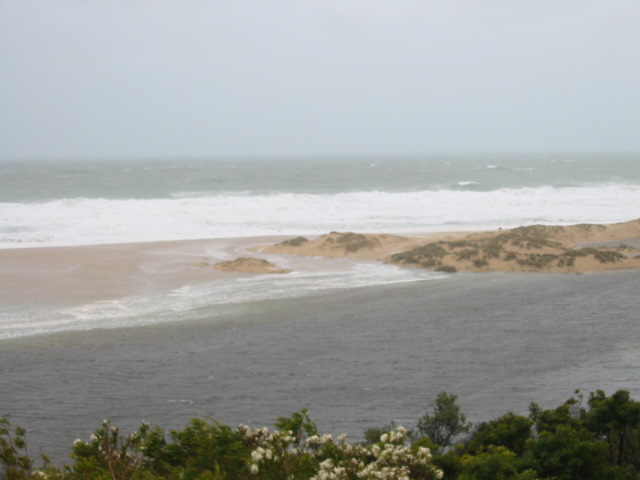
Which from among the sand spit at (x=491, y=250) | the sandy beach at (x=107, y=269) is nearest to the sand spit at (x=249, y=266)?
the sandy beach at (x=107, y=269)

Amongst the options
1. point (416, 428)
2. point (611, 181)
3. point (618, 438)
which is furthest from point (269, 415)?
point (611, 181)

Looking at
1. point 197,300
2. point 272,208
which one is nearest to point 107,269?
point 197,300

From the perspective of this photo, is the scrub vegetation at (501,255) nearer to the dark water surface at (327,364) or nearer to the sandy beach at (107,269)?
the dark water surface at (327,364)

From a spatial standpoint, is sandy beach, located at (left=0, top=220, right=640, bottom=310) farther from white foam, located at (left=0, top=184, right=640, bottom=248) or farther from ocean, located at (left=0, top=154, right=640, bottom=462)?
white foam, located at (left=0, top=184, right=640, bottom=248)

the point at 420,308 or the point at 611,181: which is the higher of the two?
the point at 611,181

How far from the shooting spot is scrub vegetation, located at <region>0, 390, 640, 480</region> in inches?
211

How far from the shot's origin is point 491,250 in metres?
21.9

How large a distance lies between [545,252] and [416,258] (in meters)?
3.76

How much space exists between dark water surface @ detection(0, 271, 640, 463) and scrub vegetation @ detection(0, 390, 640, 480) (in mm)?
1904

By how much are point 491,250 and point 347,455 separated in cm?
1703

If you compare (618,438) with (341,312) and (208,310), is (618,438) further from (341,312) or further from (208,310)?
(208,310)

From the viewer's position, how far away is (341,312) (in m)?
15.1

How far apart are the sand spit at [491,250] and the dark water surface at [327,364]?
474 cm

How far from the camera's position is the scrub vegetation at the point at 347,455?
5.37m
